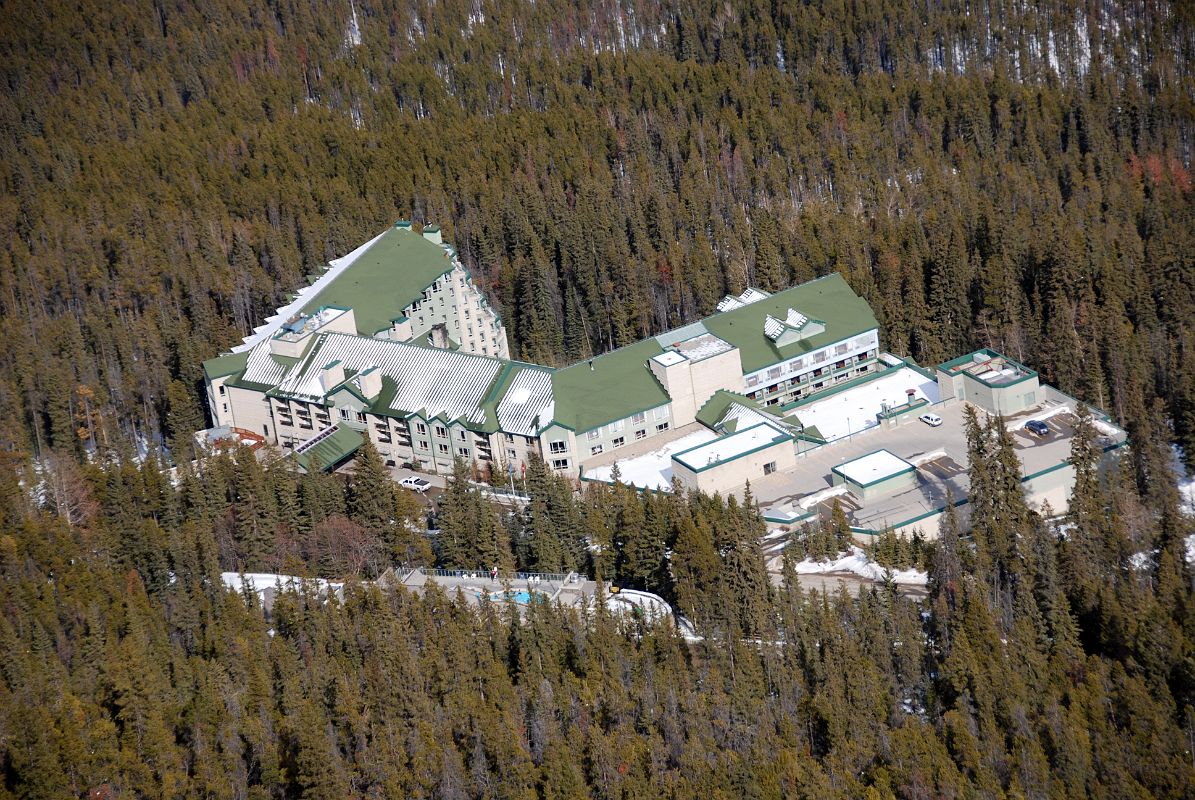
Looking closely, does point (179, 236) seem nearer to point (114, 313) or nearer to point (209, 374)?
point (114, 313)

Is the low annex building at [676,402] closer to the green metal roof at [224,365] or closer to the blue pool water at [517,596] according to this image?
the green metal roof at [224,365]

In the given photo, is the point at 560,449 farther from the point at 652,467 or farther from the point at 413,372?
the point at 413,372

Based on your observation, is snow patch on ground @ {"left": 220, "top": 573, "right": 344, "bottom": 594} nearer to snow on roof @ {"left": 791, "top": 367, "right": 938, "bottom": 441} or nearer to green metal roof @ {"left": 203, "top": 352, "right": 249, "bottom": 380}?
green metal roof @ {"left": 203, "top": 352, "right": 249, "bottom": 380}

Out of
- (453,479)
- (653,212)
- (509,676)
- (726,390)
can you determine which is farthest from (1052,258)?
(509,676)

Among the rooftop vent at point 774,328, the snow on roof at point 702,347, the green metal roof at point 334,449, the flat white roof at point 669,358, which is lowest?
the green metal roof at point 334,449

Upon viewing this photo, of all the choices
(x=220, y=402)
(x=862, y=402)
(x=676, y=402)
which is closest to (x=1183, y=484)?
(x=862, y=402)

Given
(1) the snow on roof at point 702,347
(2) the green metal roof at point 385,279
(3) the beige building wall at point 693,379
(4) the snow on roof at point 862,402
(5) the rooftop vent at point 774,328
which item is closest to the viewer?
(3) the beige building wall at point 693,379

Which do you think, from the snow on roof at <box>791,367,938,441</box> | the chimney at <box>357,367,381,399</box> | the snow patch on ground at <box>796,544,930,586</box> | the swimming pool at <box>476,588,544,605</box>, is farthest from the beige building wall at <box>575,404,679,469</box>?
the snow patch on ground at <box>796,544,930,586</box>

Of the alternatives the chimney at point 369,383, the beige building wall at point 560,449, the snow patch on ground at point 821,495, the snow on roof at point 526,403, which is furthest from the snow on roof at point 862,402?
the chimney at point 369,383
